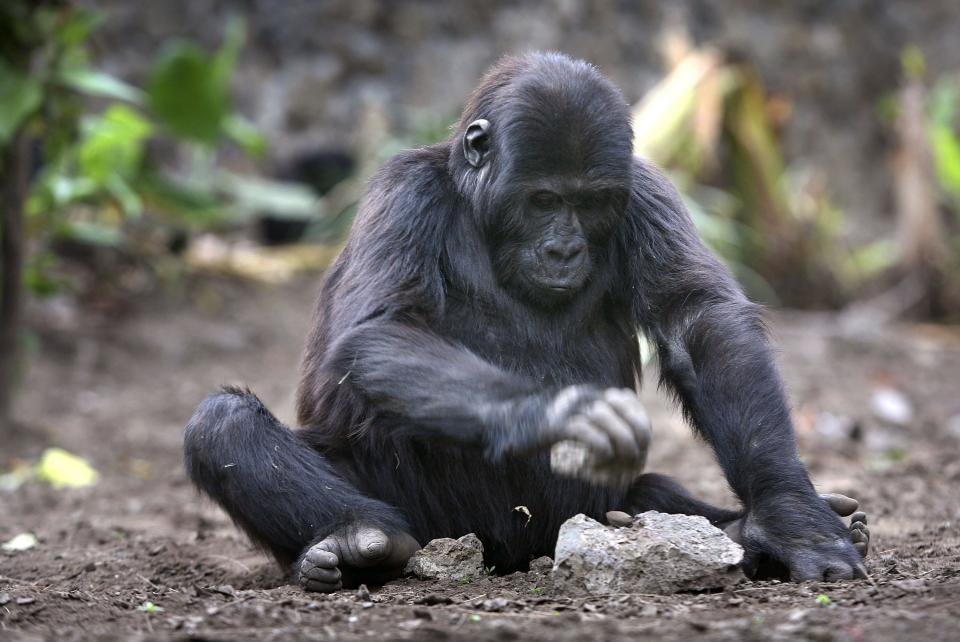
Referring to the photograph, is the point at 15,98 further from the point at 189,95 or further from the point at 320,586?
the point at 320,586

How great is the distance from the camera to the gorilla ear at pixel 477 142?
5391 millimetres

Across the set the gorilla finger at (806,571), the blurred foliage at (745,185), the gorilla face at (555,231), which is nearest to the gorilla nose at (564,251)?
the gorilla face at (555,231)

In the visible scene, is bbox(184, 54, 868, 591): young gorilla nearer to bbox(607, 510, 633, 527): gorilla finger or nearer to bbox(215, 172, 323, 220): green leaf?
bbox(607, 510, 633, 527): gorilla finger

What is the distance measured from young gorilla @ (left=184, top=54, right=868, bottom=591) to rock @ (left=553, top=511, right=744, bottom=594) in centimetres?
37

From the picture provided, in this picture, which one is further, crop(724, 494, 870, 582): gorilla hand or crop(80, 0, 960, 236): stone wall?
crop(80, 0, 960, 236): stone wall

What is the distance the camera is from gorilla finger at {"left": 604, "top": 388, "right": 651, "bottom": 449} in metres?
4.18

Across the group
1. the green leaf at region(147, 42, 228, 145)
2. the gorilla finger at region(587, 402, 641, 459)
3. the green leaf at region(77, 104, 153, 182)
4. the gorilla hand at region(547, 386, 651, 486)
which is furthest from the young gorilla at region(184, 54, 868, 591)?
the green leaf at region(147, 42, 228, 145)

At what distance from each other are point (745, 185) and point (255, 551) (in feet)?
33.8

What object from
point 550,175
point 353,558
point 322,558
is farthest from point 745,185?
point 322,558

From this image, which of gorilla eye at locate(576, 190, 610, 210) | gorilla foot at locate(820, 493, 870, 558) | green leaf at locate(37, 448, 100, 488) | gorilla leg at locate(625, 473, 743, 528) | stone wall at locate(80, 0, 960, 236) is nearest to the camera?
gorilla foot at locate(820, 493, 870, 558)

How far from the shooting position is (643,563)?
458 cm

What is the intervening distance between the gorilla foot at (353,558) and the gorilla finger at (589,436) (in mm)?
1199

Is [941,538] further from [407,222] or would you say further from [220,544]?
[220,544]

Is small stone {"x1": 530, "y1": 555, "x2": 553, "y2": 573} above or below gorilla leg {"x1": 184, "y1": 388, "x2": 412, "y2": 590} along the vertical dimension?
below
